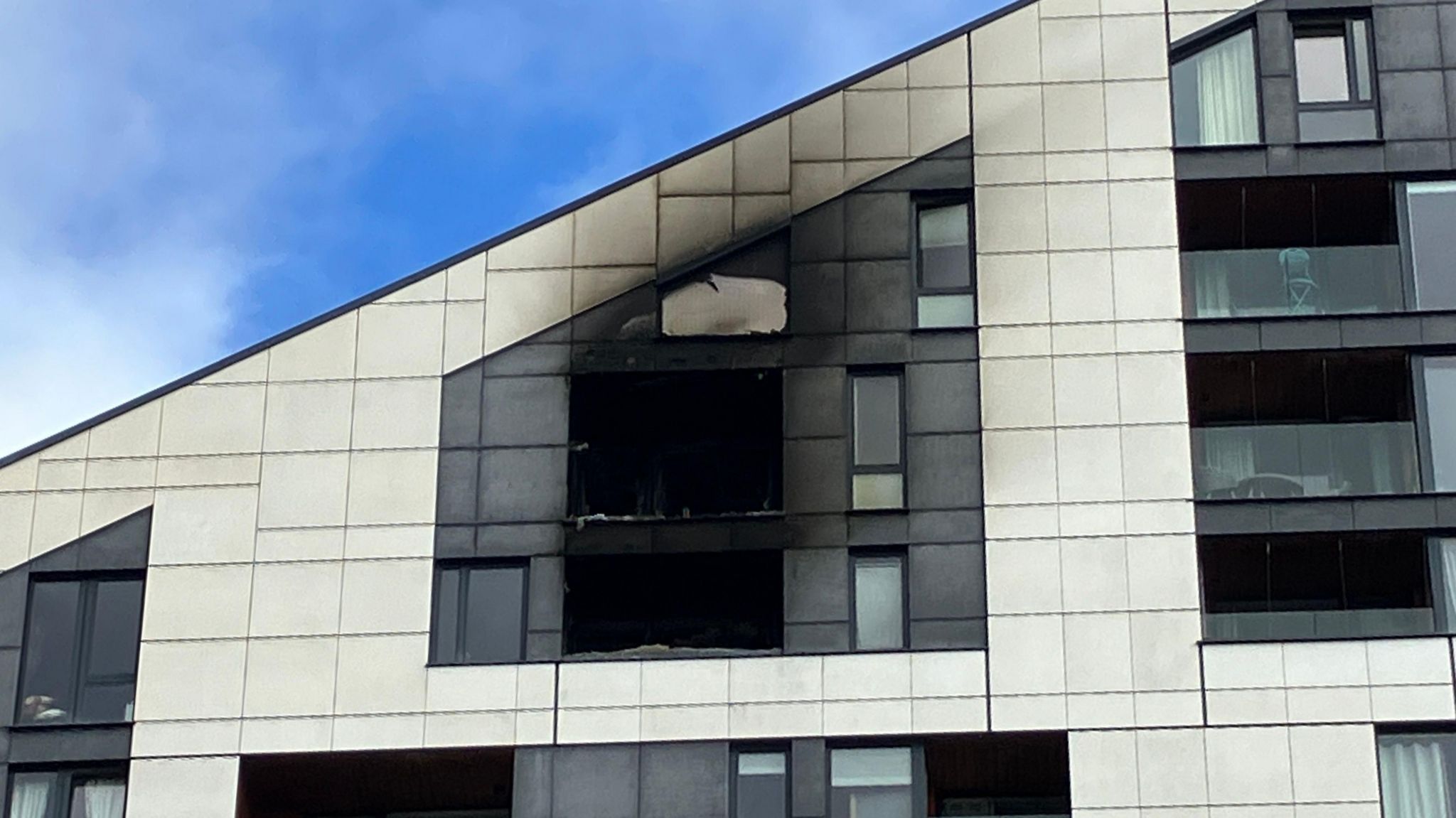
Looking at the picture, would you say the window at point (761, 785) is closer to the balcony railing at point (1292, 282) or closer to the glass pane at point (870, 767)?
the glass pane at point (870, 767)

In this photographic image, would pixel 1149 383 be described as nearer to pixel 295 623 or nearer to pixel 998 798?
pixel 998 798

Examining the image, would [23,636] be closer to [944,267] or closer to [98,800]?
[98,800]

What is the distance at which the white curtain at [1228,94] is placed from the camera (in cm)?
4378

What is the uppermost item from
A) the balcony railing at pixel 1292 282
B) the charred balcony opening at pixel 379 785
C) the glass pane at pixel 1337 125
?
the glass pane at pixel 1337 125

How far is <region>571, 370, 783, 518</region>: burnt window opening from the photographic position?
42750 millimetres

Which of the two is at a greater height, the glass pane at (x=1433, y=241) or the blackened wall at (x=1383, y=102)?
the blackened wall at (x=1383, y=102)

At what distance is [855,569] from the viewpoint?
4141 cm

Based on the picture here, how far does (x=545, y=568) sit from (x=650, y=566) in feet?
6.12

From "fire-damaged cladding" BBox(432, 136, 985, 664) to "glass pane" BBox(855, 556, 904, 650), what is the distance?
35mm

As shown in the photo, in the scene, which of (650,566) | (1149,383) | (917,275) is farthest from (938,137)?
(650,566)

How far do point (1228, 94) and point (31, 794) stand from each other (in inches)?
933

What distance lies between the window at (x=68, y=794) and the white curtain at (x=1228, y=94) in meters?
21.6

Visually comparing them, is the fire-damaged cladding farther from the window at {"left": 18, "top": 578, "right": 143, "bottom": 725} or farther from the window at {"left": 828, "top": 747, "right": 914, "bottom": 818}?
the window at {"left": 18, "top": 578, "right": 143, "bottom": 725}

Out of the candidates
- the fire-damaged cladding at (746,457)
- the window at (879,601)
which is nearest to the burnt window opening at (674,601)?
the fire-damaged cladding at (746,457)
